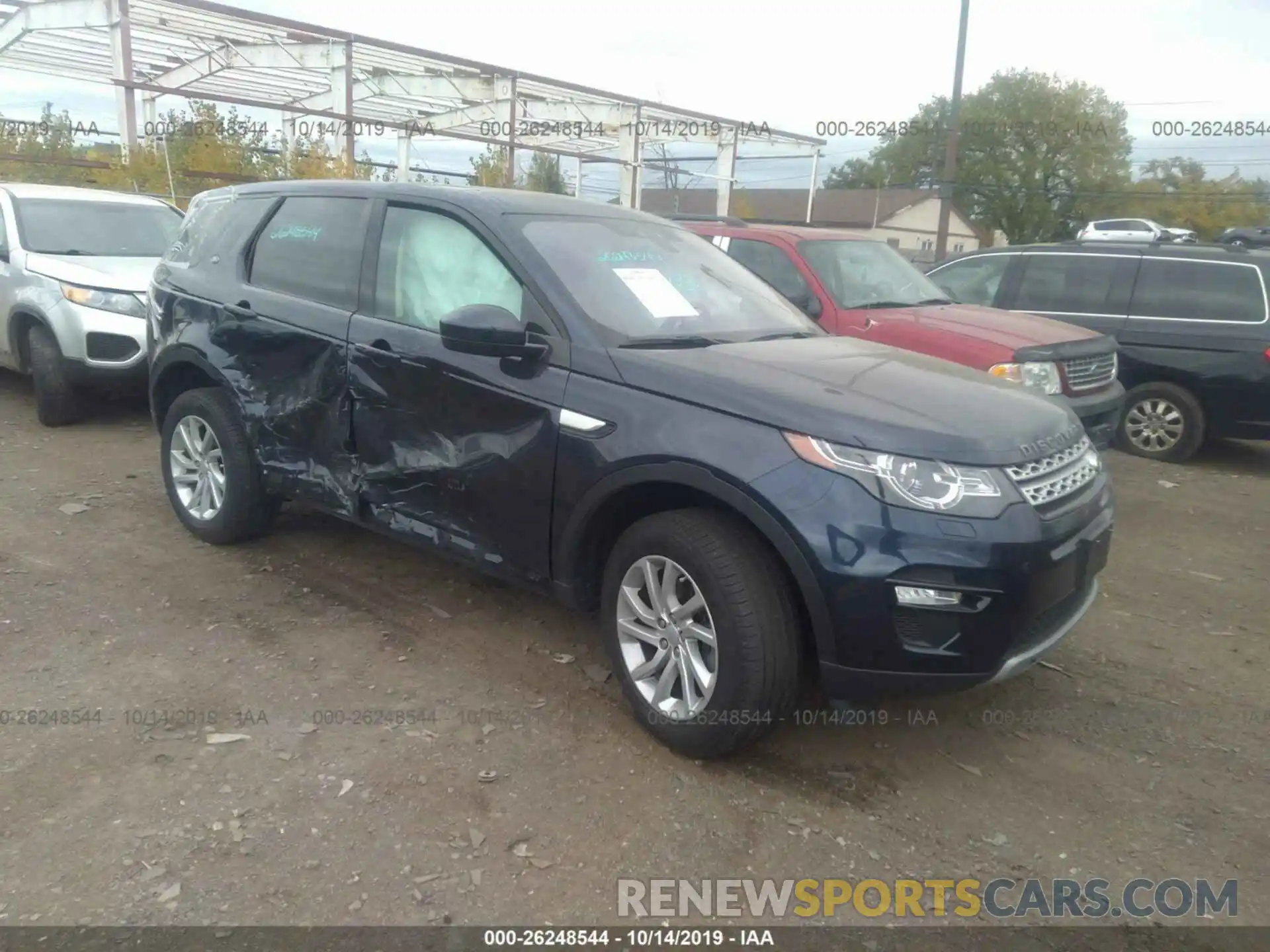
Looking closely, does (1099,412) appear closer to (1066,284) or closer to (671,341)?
(1066,284)

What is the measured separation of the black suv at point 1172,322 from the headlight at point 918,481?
6.00 meters

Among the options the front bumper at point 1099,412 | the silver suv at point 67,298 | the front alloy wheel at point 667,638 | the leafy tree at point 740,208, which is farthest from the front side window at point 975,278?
the leafy tree at point 740,208

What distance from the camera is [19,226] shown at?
7.70 m

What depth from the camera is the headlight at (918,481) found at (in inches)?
112

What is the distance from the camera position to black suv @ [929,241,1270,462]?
25.1 feet

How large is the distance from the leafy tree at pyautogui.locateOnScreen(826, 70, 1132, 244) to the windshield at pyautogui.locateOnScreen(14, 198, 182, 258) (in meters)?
52.1

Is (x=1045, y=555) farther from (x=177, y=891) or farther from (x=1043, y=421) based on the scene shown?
(x=177, y=891)

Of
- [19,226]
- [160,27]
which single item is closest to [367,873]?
[19,226]

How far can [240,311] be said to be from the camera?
4.60 m

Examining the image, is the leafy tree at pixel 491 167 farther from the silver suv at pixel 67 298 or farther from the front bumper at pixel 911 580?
the front bumper at pixel 911 580

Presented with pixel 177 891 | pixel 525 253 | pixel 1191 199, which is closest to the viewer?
pixel 177 891

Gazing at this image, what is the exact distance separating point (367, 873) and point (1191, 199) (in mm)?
64094

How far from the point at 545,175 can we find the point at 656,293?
2263 cm

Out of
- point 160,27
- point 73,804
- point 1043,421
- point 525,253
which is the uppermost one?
point 160,27
